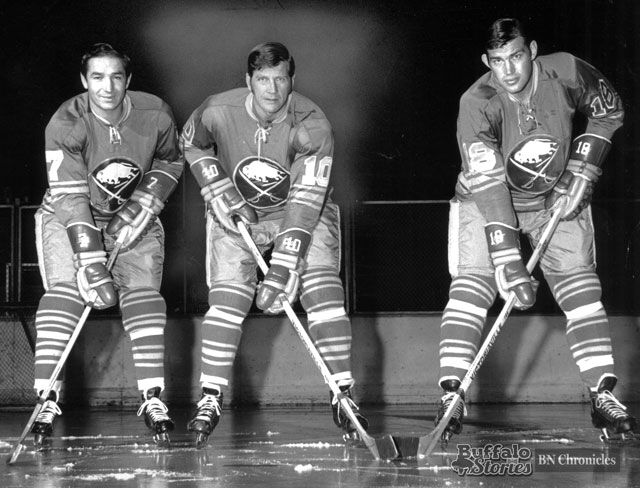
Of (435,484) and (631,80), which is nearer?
(435,484)

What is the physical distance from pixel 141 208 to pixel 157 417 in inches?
30.5

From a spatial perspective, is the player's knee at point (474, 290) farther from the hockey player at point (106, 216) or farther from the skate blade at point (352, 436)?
the hockey player at point (106, 216)

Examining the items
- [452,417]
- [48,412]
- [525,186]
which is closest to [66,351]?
[48,412]

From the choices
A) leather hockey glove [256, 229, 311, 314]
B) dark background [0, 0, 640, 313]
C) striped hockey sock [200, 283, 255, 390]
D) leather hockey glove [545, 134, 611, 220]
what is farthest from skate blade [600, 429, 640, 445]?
dark background [0, 0, 640, 313]

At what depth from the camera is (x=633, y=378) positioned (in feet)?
19.4

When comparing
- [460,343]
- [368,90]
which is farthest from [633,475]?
[368,90]

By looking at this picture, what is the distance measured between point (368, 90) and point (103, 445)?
3.84 metres

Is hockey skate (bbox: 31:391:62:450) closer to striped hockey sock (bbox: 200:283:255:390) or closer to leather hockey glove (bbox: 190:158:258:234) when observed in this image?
striped hockey sock (bbox: 200:283:255:390)

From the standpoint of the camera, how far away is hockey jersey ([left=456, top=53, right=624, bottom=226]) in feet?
13.7

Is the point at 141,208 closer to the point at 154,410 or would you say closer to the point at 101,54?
the point at 101,54

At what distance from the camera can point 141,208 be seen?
4398mm

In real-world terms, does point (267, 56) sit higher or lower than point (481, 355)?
higher

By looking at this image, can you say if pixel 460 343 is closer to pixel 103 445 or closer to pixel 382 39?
pixel 103 445

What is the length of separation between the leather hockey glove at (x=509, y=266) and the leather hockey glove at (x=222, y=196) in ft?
2.86
